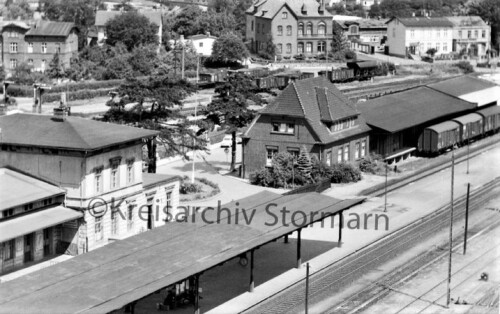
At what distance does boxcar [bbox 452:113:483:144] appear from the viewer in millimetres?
91312

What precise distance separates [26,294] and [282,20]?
104887mm

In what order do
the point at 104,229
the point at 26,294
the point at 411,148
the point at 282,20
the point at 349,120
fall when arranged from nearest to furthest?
the point at 26,294, the point at 104,229, the point at 349,120, the point at 411,148, the point at 282,20

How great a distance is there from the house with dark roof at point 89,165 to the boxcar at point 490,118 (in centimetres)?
4773

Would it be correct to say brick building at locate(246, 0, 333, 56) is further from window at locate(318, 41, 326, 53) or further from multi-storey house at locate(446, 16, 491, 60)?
multi-storey house at locate(446, 16, 491, 60)

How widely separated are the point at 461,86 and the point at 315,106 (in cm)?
3357

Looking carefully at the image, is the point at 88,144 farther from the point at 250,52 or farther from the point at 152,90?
the point at 250,52

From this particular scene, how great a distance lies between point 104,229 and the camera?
52844mm

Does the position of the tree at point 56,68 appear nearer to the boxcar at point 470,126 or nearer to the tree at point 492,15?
the boxcar at point 470,126

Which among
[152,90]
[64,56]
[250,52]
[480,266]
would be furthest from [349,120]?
[250,52]

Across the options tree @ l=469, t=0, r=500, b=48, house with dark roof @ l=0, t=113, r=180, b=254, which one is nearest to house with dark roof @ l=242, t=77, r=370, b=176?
house with dark roof @ l=0, t=113, r=180, b=254

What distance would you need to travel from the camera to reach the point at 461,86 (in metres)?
104

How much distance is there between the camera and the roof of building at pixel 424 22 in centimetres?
15338

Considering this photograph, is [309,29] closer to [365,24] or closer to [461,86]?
[365,24]

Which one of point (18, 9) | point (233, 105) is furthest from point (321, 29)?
point (233, 105)
